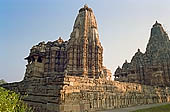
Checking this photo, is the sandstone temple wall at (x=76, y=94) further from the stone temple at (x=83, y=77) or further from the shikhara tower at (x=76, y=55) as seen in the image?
the shikhara tower at (x=76, y=55)

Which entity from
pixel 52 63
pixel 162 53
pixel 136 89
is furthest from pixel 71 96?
pixel 162 53

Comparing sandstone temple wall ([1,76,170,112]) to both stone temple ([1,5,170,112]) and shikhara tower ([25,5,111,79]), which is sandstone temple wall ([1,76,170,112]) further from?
shikhara tower ([25,5,111,79])

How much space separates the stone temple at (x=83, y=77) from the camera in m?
6.93

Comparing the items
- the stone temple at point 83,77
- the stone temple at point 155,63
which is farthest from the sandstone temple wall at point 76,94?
the stone temple at point 155,63

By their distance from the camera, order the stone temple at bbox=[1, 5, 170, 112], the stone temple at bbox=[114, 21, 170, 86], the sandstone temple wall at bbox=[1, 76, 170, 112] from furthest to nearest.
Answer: the stone temple at bbox=[114, 21, 170, 86]
the stone temple at bbox=[1, 5, 170, 112]
the sandstone temple wall at bbox=[1, 76, 170, 112]

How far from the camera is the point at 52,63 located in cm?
2175

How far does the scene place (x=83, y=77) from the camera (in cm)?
805

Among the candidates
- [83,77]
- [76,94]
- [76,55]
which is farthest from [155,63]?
[76,94]

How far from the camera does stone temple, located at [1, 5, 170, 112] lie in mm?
6926

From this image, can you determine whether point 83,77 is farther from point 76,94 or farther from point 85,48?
point 85,48

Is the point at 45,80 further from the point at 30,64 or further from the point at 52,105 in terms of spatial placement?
the point at 30,64

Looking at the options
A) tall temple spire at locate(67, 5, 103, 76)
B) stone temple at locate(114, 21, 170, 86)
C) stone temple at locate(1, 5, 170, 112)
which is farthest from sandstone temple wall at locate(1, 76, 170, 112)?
stone temple at locate(114, 21, 170, 86)

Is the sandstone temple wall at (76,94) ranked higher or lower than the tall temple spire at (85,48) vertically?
lower

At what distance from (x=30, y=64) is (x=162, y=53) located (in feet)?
69.1
